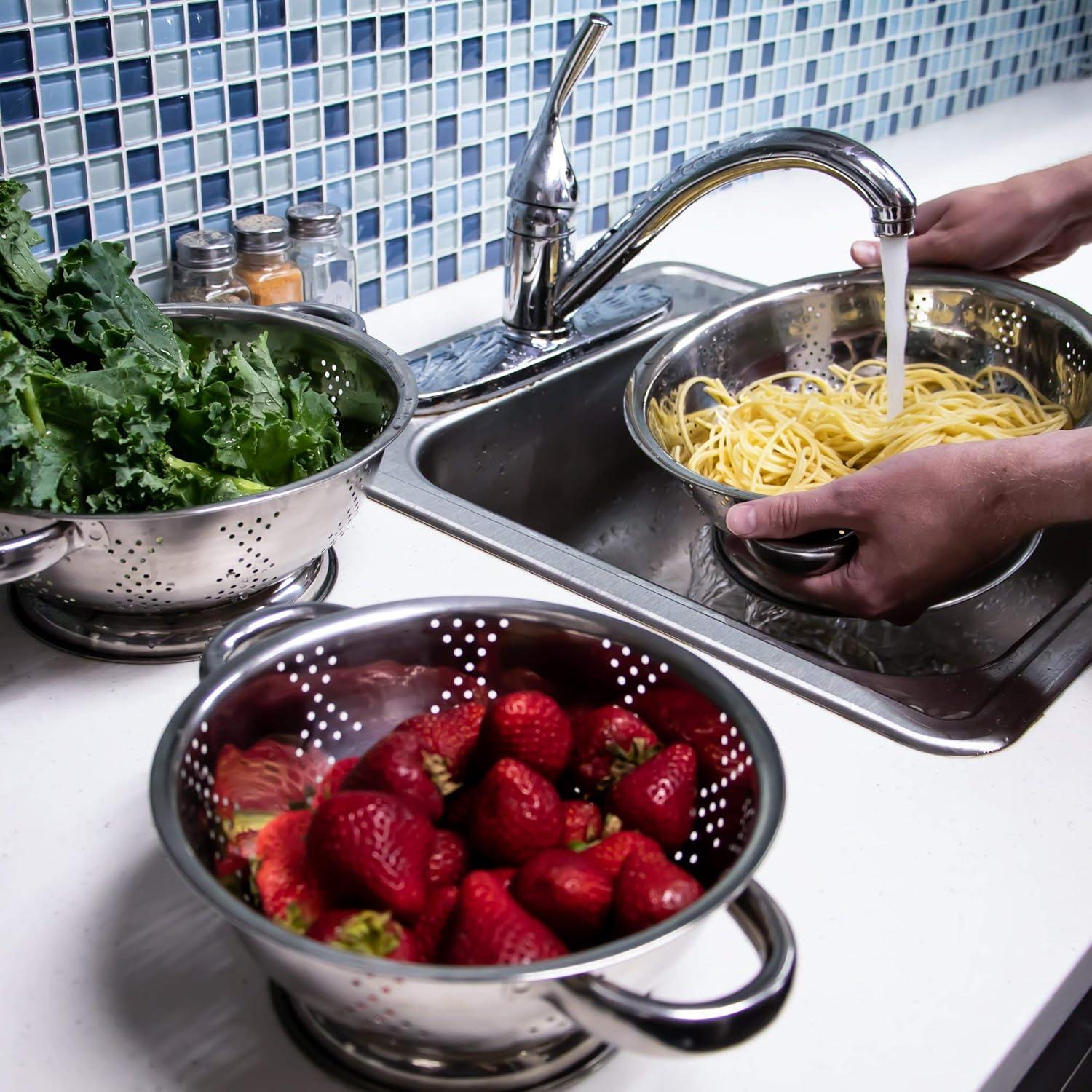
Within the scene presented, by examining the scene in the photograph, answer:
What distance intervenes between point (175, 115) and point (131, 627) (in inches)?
19.1

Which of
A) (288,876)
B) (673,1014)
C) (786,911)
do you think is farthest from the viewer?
(786,911)

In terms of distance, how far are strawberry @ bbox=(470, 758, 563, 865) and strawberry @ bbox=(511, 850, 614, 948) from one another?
0.03m

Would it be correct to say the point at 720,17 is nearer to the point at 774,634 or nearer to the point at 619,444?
the point at 619,444

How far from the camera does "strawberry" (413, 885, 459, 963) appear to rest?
0.51 metres

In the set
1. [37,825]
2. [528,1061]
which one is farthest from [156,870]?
[528,1061]

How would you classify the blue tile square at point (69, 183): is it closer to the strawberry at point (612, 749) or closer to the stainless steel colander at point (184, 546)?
the stainless steel colander at point (184, 546)

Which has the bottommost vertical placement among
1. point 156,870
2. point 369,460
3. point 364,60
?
point 156,870

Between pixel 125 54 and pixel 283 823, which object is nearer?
pixel 283 823

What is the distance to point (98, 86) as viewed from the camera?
1.01 metres

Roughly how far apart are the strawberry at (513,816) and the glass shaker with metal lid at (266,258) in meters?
0.64

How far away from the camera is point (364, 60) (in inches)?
47.1

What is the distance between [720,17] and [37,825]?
4.23 ft

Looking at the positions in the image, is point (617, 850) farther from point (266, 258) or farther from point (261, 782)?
point (266, 258)

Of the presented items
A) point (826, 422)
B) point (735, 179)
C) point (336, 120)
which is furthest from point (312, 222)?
point (826, 422)
